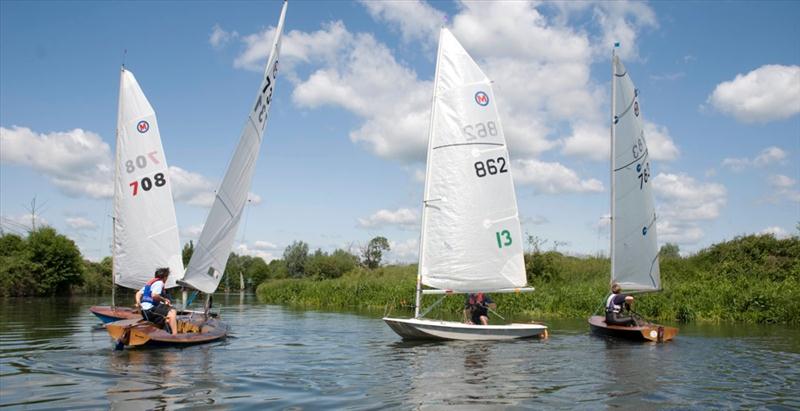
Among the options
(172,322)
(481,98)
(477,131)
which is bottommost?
(172,322)

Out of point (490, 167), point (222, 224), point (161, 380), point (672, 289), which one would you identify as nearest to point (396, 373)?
point (161, 380)

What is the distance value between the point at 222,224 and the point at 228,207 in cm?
50

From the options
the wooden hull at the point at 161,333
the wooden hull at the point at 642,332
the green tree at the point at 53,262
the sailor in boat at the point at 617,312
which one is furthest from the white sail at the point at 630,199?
the green tree at the point at 53,262

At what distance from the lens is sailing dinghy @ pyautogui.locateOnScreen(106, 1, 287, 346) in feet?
54.0

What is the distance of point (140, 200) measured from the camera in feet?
71.9

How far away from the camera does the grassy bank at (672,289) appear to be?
24906 millimetres

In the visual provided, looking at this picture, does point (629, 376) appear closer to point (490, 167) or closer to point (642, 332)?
point (642, 332)

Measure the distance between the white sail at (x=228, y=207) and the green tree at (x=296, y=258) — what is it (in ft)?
265

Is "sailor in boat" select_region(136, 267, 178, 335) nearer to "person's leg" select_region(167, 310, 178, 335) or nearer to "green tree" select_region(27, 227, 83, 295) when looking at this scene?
"person's leg" select_region(167, 310, 178, 335)

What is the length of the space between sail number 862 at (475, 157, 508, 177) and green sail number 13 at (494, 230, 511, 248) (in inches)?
67.5

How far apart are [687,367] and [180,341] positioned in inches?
438

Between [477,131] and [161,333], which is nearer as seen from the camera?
[161,333]

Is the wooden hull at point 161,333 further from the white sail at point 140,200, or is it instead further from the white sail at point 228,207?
the white sail at point 140,200

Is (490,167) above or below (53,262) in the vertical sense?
above
